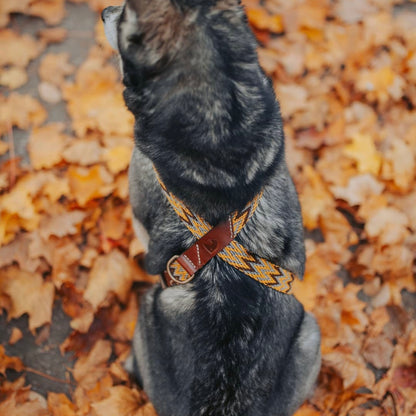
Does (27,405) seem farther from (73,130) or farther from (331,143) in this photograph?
(331,143)

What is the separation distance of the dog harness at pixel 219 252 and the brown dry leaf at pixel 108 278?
1038 millimetres

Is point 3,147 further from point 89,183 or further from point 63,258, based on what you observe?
point 63,258

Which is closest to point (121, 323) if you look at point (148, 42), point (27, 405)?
point (27, 405)

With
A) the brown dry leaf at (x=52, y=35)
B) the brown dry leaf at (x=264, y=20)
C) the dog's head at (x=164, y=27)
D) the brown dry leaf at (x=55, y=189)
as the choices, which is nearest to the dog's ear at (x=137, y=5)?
the dog's head at (x=164, y=27)

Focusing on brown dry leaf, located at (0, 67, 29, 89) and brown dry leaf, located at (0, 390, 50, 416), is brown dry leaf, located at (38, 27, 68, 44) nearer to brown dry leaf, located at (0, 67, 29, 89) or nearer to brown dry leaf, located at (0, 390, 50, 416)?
brown dry leaf, located at (0, 67, 29, 89)

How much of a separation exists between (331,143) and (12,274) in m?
2.79

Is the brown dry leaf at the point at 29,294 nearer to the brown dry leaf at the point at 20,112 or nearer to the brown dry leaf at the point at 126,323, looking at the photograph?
the brown dry leaf at the point at 126,323

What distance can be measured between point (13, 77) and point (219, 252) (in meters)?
2.83

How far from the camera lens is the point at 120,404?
279 cm

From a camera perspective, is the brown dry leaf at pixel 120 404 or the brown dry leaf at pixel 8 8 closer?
the brown dry leaf at pixel 120 404

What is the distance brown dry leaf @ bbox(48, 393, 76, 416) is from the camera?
291 centimetres

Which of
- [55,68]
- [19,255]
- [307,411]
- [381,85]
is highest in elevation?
[55,68]

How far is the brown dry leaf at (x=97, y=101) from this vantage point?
12.0 ft

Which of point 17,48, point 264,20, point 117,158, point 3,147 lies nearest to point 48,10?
point 17,48
